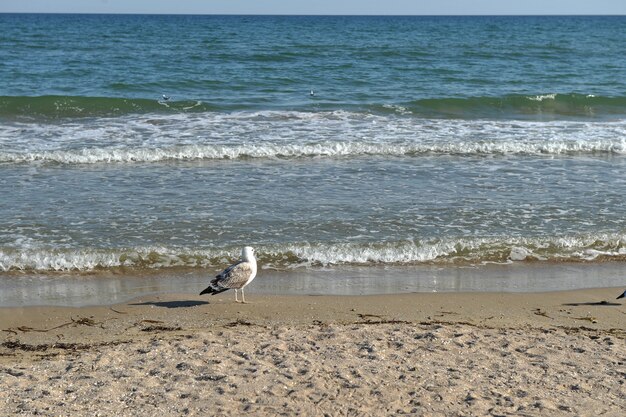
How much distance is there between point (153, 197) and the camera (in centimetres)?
1282

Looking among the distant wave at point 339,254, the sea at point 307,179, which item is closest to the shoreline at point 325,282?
the sea at point 307,179

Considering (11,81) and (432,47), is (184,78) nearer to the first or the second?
(11,81)

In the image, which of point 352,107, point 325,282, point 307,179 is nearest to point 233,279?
point 325,282

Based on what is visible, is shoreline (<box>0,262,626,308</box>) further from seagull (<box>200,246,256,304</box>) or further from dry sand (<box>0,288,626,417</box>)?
seagull (<box>200,246,256,304</box>)

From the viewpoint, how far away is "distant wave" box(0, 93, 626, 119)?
2123 centimetres

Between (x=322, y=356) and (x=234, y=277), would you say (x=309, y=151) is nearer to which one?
(x=234, y=277)

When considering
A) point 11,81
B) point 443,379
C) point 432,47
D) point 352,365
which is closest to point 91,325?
point 352,365

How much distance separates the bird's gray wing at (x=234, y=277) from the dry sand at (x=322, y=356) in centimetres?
25

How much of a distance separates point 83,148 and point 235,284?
8.43 metres

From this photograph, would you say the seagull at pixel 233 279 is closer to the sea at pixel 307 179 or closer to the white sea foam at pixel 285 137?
the sea at pixel 307 179

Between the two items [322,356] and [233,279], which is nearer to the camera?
[322,356]

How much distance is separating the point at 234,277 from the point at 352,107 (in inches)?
546

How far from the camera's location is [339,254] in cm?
1032

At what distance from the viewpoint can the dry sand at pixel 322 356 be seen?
6.21 m
